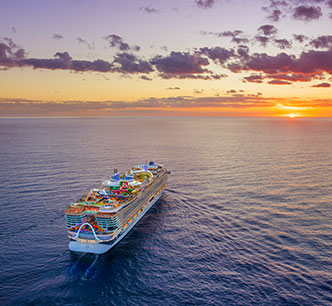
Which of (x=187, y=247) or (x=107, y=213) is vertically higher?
(x=107, y=213)

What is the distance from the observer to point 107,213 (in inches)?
1964

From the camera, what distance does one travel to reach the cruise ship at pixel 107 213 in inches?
1865

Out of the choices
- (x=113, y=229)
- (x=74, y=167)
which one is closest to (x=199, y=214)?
(x=113, y=229)

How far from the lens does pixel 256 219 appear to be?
57219mm

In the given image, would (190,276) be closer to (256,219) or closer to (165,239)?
(165,239)

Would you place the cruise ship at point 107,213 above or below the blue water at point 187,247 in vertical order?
Answer: above

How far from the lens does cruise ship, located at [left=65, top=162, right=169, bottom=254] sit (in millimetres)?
47375

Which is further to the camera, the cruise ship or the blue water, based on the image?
the cruise ship

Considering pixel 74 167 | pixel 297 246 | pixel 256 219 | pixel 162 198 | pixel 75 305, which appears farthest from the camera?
pixel 74 167

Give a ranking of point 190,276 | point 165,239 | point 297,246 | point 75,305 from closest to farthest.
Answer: point 75,305 → point 190,276 → point 297,246 → point 165,239

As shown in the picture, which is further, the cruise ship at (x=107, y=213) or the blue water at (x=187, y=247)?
the cruise ship at (x=107, y=213)

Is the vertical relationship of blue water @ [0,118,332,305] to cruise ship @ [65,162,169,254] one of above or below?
below

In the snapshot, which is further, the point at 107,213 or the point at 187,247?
the point at 107,213

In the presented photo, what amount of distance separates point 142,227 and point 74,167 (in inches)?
2198
